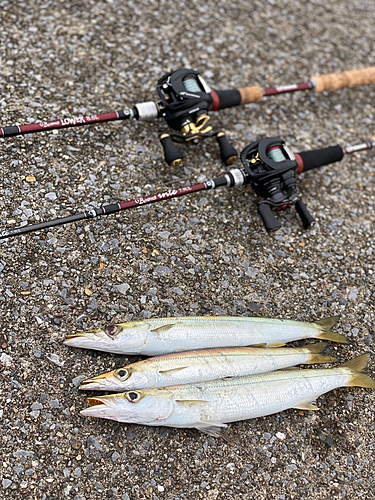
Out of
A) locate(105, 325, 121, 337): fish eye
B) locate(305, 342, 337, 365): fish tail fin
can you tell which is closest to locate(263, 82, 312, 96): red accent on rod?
locate(305, 342, 337, 365): fish tail fin

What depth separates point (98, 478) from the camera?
3.25 m

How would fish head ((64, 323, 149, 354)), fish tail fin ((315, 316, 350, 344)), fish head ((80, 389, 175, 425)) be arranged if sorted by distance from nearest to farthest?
fish head ((80, 389, 175, 425)) < fish head ((64, 323, 149, 354)) < fish tail fin ((315, 316, 350, 344))

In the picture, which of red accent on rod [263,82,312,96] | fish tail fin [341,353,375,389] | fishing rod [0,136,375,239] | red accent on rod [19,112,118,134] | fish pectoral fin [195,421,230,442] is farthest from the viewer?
red accent on rod [263,82,312,96]

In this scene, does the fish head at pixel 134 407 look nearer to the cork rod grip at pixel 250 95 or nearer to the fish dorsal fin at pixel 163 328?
the fish dorsal fin at pixel 163 328

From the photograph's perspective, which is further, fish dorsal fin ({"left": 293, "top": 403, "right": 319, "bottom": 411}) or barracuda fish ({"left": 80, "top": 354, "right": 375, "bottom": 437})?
fish dorsal fin ({"left": 293, "top": 403, "right": 319, "bottom": 411})

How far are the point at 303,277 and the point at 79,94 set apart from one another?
2.98 m

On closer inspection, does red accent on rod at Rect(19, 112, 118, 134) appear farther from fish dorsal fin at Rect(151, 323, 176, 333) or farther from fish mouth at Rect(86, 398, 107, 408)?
fish mouth at Rect(86, 398, 107, 408)

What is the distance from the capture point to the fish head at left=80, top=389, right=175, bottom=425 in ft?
10.7

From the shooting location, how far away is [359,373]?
12.7 feet

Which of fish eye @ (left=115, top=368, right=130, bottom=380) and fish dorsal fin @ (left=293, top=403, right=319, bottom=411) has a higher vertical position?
fish eye @ (left=115, top=368, right=130, bottom=380)

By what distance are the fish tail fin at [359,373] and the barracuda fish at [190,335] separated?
23 centimetres

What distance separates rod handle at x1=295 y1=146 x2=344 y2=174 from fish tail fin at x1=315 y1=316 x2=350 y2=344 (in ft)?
5.01

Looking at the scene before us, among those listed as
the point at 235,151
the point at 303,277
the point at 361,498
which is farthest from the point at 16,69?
the point at 361,498

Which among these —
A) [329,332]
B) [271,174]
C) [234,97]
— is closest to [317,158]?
[271,174]
